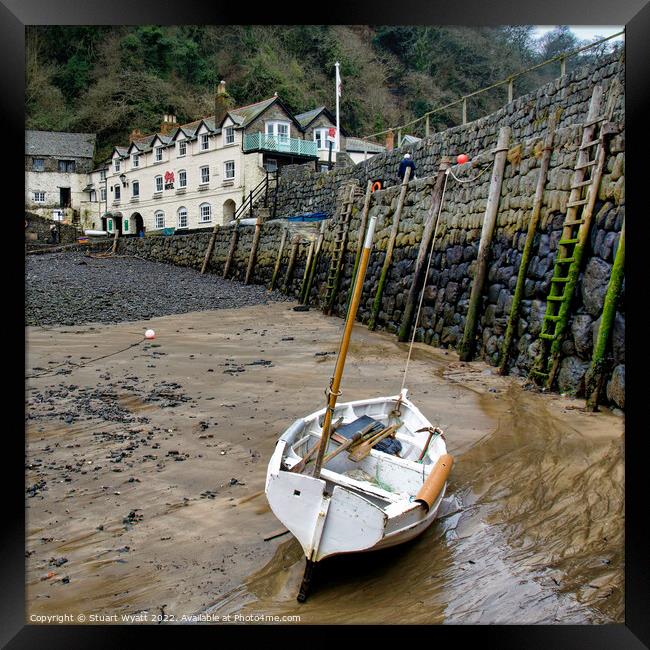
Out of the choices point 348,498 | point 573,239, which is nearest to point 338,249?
point 573,239

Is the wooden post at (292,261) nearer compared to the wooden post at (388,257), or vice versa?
the wooden post at (388,257)

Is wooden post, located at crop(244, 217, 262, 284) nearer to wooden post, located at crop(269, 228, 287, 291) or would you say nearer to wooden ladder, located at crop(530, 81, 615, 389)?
wooden post, located at crop(269, 228, 287, 291)

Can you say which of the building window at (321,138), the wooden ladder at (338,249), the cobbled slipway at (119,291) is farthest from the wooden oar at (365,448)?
the building window at (321,138)

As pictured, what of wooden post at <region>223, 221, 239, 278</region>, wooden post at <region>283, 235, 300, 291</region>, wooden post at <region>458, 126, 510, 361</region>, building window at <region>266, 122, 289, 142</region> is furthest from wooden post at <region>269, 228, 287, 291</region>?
wooden post at <region>458, 126, 510, 361</region>

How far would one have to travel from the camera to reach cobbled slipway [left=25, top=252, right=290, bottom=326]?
28.6 ft

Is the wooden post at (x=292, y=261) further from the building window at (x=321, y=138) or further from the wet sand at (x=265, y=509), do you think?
the wet sand at (x=265, y=509)

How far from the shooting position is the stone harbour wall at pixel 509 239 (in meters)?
5.23

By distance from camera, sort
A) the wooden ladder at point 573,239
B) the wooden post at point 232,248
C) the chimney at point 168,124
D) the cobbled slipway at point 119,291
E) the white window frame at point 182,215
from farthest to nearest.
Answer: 1. the wooden post at point 232,248
2. the white window frame at point 182,215
3. the chimney at point 168,124
4. the cobbled slipway at point 119,291
5. the wooden ladder at point 573,239

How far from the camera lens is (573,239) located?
219 inches

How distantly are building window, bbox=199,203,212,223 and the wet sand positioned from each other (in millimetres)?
10721

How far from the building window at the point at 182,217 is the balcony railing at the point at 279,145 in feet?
10.2

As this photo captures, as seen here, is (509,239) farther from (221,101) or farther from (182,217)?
(182,217)
